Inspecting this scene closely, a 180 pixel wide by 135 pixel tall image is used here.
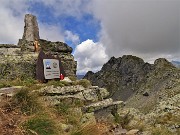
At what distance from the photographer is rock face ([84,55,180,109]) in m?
123

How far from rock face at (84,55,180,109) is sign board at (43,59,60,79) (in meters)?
94.6

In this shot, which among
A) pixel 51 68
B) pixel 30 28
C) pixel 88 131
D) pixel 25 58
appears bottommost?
pixel 88 131

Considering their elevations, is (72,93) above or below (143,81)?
below

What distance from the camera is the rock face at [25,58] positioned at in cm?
1964

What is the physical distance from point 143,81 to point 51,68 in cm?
15773

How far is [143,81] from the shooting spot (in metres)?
174

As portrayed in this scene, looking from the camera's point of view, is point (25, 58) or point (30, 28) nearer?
point (25, 58)

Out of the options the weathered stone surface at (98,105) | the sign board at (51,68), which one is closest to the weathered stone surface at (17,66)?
the sign board at (51,68)

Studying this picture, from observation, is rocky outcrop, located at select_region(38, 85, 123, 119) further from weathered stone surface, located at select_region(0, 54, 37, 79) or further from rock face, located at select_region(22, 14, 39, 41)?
rock face, located at select_region(22, 14, 39, 41)

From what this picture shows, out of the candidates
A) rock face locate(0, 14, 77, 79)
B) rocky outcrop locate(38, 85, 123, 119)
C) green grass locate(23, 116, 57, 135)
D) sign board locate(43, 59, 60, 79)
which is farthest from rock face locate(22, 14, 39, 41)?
green grass locate(23, 116, 57, 135)

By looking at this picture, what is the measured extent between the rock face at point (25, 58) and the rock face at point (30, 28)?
150 centimetres

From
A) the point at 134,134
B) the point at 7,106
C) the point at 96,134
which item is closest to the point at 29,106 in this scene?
the point at 7,106

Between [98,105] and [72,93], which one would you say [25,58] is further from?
[98,105]

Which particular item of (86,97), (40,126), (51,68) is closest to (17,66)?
(51,68)
